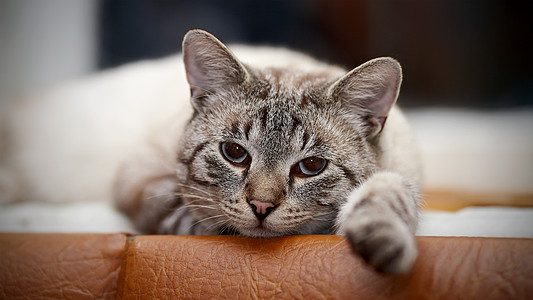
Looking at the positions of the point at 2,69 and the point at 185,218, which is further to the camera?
the point at 2,69

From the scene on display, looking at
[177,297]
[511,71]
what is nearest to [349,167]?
[177,297]

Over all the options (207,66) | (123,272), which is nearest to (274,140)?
(207,66)

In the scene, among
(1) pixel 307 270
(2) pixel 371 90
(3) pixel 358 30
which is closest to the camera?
(1) pixel 307 270

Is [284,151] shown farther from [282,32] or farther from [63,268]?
[282,32]

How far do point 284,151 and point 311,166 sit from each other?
0.33 feet

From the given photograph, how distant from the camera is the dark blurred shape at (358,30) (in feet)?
7.25

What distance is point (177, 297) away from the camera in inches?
44.0

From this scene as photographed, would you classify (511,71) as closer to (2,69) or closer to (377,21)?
(377,21)

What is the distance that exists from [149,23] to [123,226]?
1.16m

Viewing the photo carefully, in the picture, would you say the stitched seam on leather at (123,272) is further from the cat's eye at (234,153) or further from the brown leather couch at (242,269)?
the cat's eye at (234,153)

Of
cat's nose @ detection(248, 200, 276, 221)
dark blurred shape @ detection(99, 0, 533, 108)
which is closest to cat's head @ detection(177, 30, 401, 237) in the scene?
cat's nose @ detection(248, 200, 276, 221)

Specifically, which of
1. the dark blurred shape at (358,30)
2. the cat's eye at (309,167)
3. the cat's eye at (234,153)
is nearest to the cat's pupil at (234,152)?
the cat's eye at (234,153)

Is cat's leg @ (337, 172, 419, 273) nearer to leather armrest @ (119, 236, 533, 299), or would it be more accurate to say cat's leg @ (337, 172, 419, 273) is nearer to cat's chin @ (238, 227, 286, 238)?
leather armrest @ (119, 236, 533, 299)

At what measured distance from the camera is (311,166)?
1279 mm
